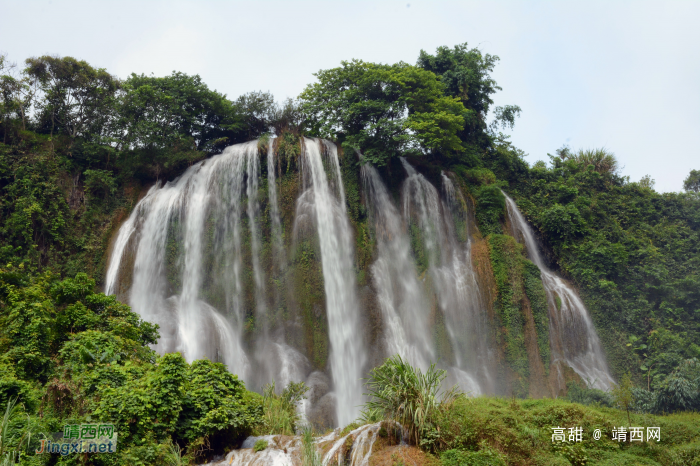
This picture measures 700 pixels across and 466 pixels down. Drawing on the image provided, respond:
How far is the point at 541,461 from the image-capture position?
777 centimetres

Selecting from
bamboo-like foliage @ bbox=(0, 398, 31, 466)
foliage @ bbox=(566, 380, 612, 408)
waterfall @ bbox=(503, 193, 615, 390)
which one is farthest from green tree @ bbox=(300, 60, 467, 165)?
bamboo-like foliage @ bbox=(0, 398, 31, 466)

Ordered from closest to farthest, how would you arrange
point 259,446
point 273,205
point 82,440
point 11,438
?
1. point 11,438
2. point 82,440
3. point 259,446
4. point 273,205

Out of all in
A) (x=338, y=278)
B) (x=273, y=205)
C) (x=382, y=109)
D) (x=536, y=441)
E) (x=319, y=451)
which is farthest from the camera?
(x=382, y=109)

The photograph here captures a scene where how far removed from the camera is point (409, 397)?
8453 millimetres

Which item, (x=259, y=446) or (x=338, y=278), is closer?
(x=259, y=446)

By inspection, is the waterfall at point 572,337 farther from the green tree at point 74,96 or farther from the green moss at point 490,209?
the green tree at point 74,96

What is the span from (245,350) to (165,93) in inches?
498

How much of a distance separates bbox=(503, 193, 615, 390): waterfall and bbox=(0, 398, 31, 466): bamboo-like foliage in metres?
16.5

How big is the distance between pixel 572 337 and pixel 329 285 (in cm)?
1016

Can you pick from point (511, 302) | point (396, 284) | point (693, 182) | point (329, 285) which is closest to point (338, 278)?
point (329, 285)

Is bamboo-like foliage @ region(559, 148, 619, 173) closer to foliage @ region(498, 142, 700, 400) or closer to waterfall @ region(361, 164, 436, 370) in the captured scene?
foliage @ region(498, 142, 700, 400)

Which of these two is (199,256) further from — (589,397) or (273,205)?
(589,397)

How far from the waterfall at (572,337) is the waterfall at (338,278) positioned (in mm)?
7751

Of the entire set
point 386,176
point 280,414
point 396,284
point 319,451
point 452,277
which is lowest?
point 319,451
